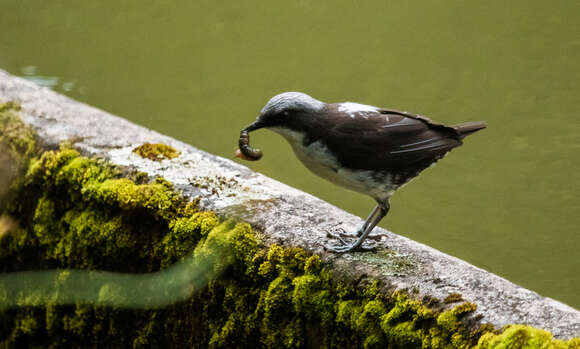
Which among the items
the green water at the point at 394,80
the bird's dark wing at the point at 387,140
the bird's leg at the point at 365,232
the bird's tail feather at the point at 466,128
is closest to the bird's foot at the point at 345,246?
the bird's leg at the point at 365,232

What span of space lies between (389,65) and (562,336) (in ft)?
20.5

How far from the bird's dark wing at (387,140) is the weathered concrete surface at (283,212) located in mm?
373

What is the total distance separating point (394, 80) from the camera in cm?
774

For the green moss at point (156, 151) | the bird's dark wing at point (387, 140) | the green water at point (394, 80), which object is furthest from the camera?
the green water at point (394, 80)

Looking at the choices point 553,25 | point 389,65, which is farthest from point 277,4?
point 553,25

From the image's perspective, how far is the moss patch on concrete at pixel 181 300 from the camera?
2.41 metres

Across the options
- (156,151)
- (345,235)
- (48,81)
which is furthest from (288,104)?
(48,81)

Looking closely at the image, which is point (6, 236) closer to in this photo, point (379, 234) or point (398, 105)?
point (379, 234)

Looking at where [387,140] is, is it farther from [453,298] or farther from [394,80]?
[394,80]

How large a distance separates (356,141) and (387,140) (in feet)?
0.51

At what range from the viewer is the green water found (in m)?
5.70

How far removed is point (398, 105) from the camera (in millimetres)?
7301

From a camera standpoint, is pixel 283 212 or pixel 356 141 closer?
pixel 356 141

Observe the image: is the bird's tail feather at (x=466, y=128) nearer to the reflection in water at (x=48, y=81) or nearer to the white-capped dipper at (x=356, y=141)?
the white-capped dipper at (x=356, y=141)
